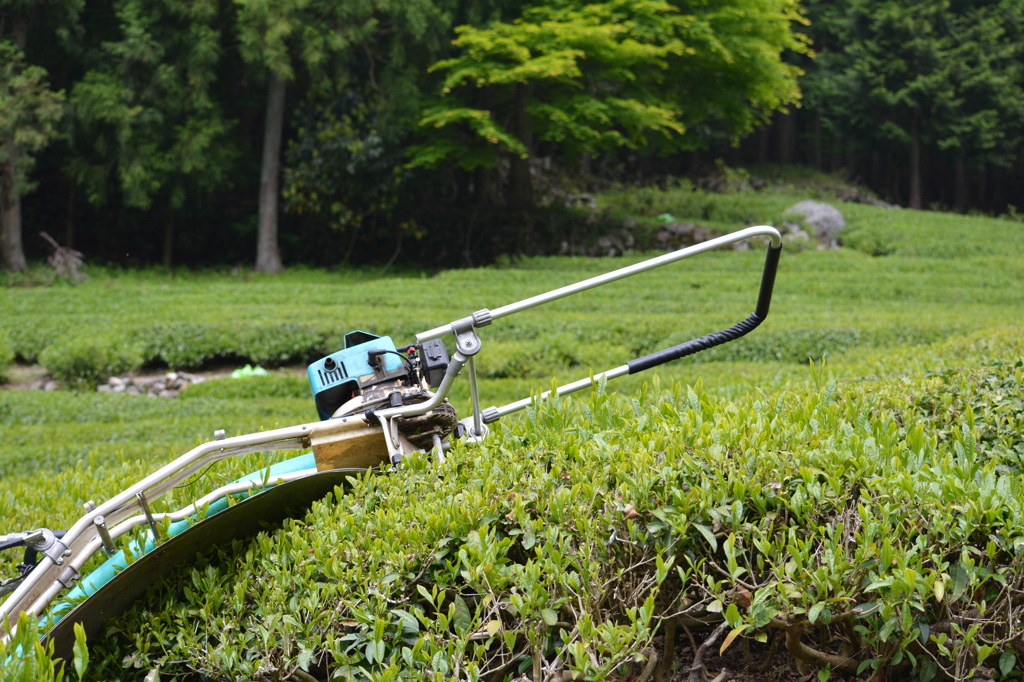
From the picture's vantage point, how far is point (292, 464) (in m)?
2.77

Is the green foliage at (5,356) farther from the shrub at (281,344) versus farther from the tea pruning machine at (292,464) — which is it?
the tea pruning machine at (292,464)

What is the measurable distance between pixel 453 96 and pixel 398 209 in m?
2.80

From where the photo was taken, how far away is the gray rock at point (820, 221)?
1898 cm

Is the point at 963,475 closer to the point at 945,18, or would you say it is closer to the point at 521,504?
the point at 521,504

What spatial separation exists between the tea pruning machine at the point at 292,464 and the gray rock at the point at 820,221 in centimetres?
1731

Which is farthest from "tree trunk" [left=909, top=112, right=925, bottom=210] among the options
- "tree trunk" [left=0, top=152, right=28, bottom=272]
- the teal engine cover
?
the teal engine cover

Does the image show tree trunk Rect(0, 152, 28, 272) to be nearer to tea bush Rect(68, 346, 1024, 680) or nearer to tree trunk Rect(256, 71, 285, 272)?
tree trunk Rect(256, 71, 285, 272)

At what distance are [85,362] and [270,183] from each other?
8890 millimetres

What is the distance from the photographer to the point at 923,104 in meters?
24.9

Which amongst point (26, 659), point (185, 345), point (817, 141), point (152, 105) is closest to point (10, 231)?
point (152, 105)

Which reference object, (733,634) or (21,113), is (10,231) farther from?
(733,634)

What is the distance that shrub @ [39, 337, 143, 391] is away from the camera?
9.32 m

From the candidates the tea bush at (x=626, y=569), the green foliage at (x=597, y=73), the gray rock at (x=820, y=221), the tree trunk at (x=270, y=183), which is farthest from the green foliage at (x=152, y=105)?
the tea bush at (x=626, y=569)

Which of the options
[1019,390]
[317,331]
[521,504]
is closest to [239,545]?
[521,504]
